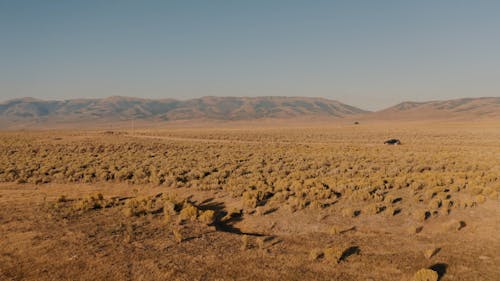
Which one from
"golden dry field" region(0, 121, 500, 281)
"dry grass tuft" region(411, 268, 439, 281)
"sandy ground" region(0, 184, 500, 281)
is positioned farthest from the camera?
"golden dry field" region(0, 121, 500, 281)

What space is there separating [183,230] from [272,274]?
4.69m

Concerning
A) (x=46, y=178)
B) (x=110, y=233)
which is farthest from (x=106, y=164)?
(x=110, y=233)

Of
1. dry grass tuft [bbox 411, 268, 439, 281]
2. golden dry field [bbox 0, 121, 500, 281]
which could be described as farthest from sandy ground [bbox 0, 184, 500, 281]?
dry grass tuft [bbox 411, 268, 439, 281]

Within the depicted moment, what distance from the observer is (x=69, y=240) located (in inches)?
453

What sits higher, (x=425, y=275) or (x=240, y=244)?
(x=425, y=275)

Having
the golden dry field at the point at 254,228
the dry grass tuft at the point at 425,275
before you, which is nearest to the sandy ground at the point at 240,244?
the golden dry field at the point at 254,228

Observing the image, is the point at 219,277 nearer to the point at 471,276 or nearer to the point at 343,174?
the point at 471,276

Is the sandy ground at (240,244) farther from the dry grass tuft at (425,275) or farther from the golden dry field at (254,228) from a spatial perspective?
the dry grass tuft at (425,275)

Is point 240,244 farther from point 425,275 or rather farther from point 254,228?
point 425,275

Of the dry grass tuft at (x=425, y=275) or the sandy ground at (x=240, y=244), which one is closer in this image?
the dry grass tuft at (x=425, y=275)

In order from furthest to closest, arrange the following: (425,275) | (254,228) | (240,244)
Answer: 1. (254,228)
2. (240,244)
3. (425,275)

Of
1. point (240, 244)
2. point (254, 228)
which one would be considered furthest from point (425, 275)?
point (254, 228)

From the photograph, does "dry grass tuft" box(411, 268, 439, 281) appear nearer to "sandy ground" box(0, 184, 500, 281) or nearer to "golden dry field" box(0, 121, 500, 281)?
"golden dry field" box(0, 121, 500, 281)

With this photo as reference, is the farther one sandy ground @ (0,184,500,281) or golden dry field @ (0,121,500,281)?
golden dry field @ (0,121,500,281)
